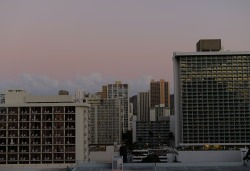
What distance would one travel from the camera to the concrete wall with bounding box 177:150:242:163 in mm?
104875

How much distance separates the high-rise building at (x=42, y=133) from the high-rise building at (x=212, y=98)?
67.8 meters

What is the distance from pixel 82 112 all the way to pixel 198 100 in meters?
70.5

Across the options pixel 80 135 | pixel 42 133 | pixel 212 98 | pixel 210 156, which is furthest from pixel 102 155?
pixel 212 98

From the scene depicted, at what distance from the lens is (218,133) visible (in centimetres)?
15238

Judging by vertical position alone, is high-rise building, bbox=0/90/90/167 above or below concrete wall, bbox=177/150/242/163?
above

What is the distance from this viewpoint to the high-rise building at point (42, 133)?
89.4m

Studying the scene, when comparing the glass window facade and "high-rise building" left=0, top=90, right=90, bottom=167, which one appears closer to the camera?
"high-rise building" left=0, top=90, right=90, bottom=167

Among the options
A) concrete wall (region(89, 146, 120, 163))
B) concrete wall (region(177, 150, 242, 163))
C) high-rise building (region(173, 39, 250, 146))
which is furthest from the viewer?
high-rise building (region(173, 39, 250, 146))

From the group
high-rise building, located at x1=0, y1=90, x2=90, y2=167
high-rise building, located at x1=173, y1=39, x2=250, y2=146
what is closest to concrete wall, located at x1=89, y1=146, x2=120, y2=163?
high-rise building, located at x1=0, y1=90, x2=90, y2=167

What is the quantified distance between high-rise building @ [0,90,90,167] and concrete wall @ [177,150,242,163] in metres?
30.9

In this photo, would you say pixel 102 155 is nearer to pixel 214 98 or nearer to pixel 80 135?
pixel 80 135

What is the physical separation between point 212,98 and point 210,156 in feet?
155

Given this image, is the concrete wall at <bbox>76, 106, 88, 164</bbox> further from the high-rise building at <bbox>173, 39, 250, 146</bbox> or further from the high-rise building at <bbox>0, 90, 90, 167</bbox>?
the high-rise building at <bbox>173, 39, 250, 146</bbox>

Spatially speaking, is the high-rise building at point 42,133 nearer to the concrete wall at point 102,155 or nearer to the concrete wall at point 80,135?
the concrete wall at point 80,135
